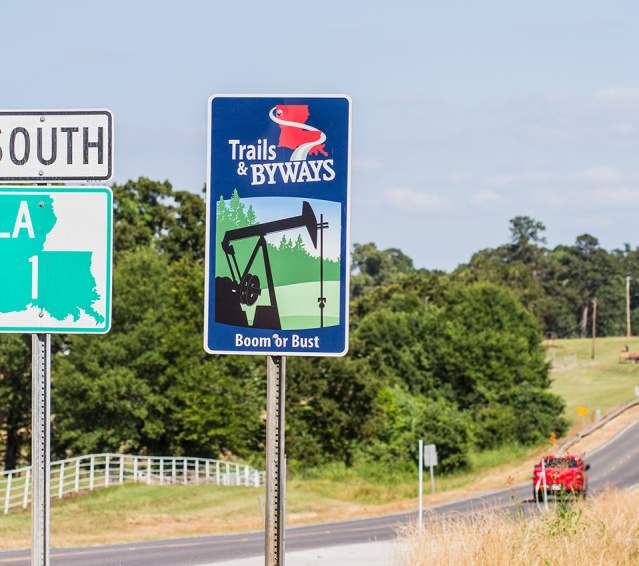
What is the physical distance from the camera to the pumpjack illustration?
6105 mm

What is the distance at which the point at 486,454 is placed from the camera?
269 ft

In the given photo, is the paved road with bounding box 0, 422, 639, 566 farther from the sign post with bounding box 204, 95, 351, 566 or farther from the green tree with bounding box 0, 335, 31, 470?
the green tree with bounding box 0, 335, 31, 470

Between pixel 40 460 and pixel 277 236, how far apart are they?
1.58m

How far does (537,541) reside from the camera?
11656 mm

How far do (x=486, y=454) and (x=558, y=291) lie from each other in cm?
10619

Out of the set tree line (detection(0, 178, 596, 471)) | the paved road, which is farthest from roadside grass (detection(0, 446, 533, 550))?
tree line (detection(0, 178, 596, 471))

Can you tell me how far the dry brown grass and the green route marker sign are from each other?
6.03 meters

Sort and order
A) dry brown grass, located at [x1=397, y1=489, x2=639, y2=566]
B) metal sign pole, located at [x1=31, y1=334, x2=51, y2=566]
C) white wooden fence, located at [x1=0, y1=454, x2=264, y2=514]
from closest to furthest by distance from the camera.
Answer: metal sign pole, located at [x1=31, y1=334, x2=51, y2=566] < dry brown grass, located at [x1=397, y1=489, x2=639, y2=566] < white wooden fence, located at [x1=0, y1=454, x2=264, y2=514]

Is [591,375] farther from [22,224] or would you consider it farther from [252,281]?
[22,224]

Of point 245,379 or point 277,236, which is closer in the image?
point 277,236

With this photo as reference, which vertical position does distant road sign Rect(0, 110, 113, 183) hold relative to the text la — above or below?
above

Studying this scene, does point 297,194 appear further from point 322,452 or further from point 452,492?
point 322,452

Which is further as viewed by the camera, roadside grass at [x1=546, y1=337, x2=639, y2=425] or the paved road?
roadside grass at [x1=546, y1=337, x2=639, y2=425]

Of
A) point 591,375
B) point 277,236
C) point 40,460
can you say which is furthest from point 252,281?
point 591,375
